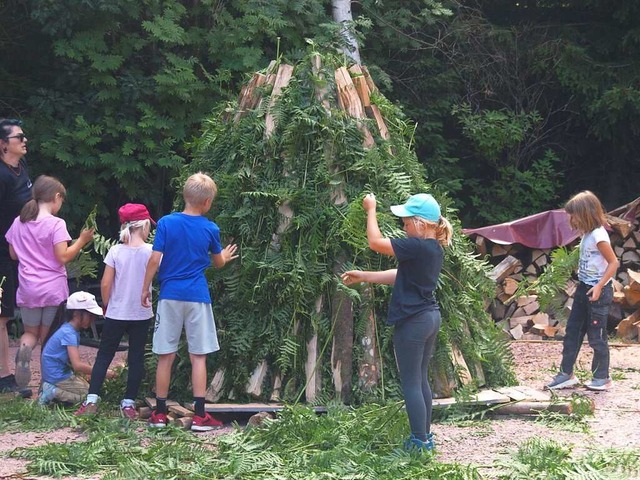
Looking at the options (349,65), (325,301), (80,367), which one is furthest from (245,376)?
(349,65)

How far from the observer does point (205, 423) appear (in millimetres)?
5809

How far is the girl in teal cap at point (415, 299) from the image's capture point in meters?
4.99

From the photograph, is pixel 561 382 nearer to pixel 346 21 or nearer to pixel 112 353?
pixel 112 353

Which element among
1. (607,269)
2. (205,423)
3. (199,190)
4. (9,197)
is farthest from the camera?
(9,197)

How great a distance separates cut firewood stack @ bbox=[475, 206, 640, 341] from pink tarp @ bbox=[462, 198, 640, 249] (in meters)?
0.13

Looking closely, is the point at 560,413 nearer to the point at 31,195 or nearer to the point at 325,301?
the point at 325,301

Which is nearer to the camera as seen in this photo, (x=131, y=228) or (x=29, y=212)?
(x=131, y=228)

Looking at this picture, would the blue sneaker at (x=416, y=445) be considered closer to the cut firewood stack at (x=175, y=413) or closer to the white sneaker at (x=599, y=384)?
the cut firewood stack at (x=175, y=413)

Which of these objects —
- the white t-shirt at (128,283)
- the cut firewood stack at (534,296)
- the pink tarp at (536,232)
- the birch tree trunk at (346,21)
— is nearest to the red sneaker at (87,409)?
the white t-shirt at (128,283)

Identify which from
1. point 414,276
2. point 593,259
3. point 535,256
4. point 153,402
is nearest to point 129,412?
point 153,402

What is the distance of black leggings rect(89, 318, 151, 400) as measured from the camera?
6.20 m

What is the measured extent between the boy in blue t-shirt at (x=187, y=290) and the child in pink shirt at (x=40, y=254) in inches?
45.1

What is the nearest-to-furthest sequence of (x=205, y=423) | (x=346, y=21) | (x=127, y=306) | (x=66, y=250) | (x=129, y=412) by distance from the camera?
(x=205, y=423) → (x=129, y=412) → (x=127, y=306) → (x=66, y=250) → (x=346, y=21)

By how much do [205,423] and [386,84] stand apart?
6.11 meters
